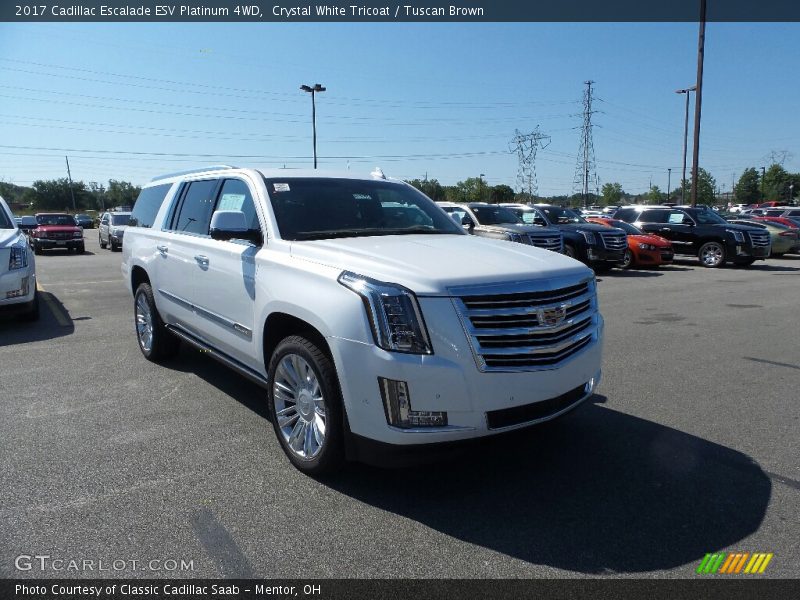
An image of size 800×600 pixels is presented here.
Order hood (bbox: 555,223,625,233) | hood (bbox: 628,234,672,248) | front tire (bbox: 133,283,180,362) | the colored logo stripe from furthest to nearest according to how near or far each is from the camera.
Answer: hood (bbox: 628,234,672,248) < hood (bbox: 555,223,625,233) < front tire (bbox: 133,283,180,362) < the colored logo stripe

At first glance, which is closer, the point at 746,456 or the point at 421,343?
the point at 421,343

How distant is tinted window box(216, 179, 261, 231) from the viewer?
14.5ft

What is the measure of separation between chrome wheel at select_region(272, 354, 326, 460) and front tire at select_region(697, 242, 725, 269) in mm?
17767

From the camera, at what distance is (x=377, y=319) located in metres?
3.05

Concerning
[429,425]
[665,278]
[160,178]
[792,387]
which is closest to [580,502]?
[429,425]

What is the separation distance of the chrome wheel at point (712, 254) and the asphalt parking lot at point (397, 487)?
13.4 metres

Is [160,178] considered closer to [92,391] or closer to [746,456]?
[92,391]

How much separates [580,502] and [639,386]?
2.52 metres

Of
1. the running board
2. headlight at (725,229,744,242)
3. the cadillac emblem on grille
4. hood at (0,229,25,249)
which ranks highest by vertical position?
hood at (0,229,25,249)

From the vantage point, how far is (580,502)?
3.32 metres

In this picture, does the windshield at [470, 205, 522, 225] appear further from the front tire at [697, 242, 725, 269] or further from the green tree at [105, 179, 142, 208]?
the green tree at [105, 179, 142, 208]

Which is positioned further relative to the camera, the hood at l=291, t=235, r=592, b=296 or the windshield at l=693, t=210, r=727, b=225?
the windshield at l=693, t=210, r=727, b=225

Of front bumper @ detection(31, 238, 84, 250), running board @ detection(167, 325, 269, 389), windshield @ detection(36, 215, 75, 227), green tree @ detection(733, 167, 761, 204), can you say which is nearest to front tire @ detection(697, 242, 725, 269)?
running board @ detection(167, 325, 269, 389)

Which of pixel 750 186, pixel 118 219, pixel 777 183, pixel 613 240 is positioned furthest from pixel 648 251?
pixel 750 186
